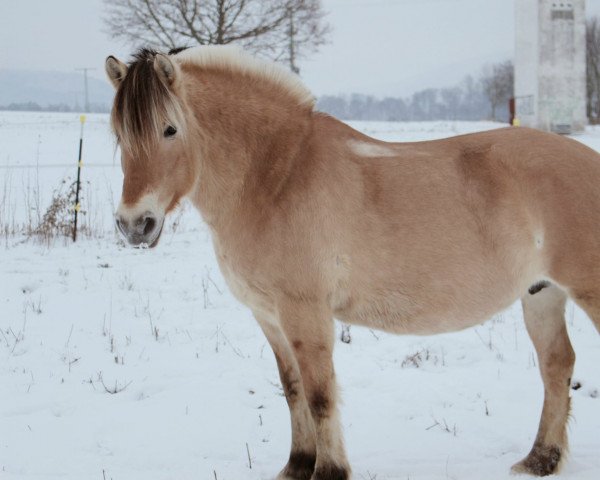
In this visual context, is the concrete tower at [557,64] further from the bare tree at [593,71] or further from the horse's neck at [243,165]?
the horse's neck at [243,165]

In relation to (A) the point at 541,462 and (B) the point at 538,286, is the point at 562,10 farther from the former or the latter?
(A) the point at 541,462

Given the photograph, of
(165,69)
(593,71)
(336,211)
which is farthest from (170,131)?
(593,71)

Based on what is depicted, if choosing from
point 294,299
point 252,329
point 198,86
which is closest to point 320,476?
point 294,299

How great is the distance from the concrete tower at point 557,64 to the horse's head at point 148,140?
1181 inches

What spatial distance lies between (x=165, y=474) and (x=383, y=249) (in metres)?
1.74

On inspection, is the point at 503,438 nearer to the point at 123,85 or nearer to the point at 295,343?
the point at 295,343

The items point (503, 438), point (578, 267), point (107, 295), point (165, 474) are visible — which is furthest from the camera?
point (107, 295)

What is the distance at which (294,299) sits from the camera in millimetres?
3061

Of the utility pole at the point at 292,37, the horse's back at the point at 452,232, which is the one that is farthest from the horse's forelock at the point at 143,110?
the utility pole at the point at 292,37

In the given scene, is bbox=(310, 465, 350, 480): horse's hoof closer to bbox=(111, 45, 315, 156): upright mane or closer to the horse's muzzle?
the horse's muzzle

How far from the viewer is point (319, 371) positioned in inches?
122

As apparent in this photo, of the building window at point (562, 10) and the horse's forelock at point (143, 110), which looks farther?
the building window at point (562, 10)

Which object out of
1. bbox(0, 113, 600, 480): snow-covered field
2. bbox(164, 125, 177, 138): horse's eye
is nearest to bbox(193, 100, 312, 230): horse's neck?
bbox(164, 125, 177, 138): horse's eye

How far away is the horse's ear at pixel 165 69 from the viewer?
117 inches
